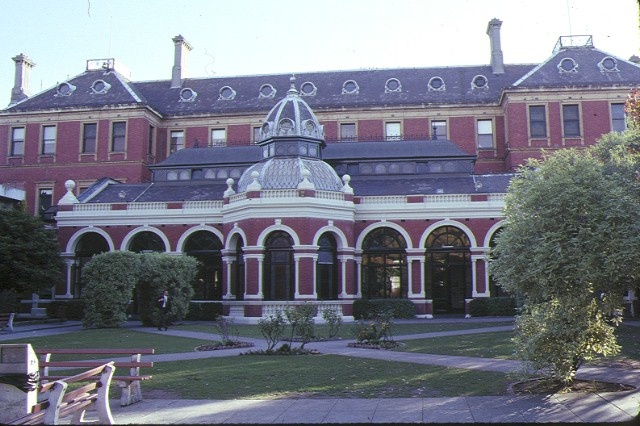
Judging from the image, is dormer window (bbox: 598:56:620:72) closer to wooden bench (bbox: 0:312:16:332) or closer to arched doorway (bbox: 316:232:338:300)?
arched doorway (bbox: 316:232:338:300)

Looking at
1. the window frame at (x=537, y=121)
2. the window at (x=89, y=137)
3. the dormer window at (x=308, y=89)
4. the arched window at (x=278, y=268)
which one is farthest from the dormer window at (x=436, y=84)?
the window at (x=89, y=137)

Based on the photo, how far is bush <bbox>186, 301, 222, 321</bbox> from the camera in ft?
107

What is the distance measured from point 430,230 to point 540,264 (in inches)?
851

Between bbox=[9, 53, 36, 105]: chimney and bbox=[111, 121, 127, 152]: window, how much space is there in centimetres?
1029

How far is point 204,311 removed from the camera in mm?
32719

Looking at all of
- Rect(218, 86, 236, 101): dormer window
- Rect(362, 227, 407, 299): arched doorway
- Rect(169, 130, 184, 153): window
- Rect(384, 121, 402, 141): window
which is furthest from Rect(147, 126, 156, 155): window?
Rect(362, 227, 407, 299): arched doorway

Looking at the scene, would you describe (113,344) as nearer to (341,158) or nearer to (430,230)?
(430,230)

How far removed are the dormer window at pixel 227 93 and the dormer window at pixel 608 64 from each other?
25.3m

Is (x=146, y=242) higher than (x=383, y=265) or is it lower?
higher

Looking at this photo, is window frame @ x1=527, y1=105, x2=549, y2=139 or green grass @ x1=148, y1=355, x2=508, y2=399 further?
window frame @ x1=527, y1=105, x2=549, y2=139

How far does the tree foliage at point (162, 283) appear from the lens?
91.5ft

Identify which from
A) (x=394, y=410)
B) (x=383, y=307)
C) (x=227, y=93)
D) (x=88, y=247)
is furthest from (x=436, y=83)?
(x=394, y=410)

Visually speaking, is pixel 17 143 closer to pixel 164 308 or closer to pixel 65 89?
pixel 65 89

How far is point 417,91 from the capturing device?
44.5 metres
